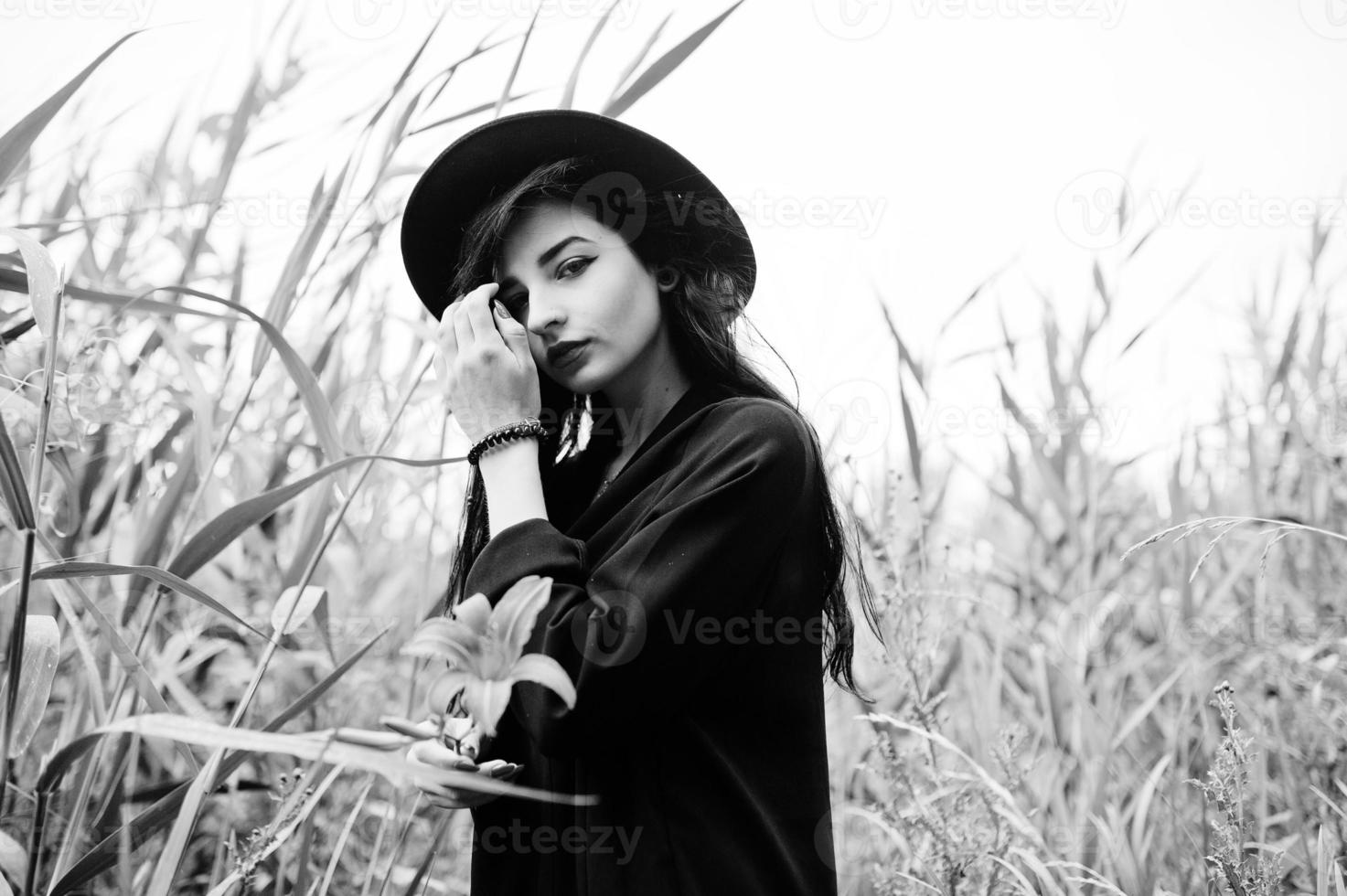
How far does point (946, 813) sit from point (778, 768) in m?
0.56

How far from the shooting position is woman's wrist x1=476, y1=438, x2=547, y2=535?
1.11 metres

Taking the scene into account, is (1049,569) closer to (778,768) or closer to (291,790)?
(778,768)

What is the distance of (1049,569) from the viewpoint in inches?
91.1

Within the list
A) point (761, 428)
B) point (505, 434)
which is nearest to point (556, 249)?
point (505, 434)

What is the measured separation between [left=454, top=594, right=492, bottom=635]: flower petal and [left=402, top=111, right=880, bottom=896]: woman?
0.69 ft

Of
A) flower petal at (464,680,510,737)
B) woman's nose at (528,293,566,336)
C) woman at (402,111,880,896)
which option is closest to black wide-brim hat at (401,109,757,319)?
woman at (402,111,880,896)

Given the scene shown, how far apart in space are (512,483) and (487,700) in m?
0.52

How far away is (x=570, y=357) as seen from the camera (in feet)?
Answer: 4.08

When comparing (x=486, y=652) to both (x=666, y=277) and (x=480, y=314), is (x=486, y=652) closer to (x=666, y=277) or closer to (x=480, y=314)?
(x=480, y=314)

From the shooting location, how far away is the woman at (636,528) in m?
0.99

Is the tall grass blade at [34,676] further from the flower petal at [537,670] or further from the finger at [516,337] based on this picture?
the finger at [516,337]

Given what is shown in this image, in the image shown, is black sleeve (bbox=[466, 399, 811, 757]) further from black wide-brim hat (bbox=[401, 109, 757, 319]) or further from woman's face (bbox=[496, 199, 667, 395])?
black wide-brim hat (bbox=[401, 109, 757, 319])

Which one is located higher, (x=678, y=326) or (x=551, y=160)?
(x=551, y=160)

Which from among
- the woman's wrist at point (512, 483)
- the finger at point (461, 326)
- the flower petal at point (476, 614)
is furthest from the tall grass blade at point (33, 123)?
the flower petal at point (476, 614)
